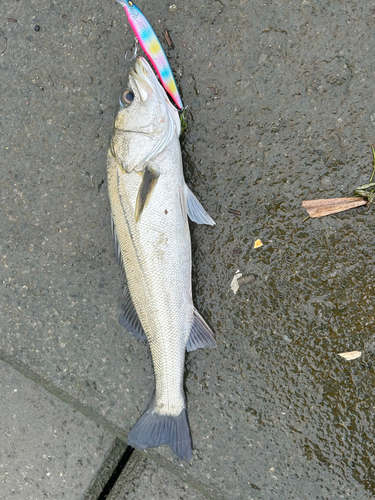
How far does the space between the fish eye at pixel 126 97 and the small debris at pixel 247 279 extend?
4.42 ft

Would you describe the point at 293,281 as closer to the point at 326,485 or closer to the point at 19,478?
the point at 326,485

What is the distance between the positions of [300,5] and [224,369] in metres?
2.45

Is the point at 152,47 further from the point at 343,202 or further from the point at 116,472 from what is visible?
the point at 116,472

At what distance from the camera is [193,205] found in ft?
7.47

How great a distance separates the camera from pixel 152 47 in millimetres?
2244

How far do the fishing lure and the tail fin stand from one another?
6.70ft

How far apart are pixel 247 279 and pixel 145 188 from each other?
0.91m

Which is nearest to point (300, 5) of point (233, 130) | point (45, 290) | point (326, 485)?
point (233, 130)

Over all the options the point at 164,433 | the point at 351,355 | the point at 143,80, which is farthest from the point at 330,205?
the point at 164,433

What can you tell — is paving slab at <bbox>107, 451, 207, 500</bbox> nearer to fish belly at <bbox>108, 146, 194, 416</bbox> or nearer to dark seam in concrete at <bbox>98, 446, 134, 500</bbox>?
dark seam in concrete at <bbox>98, 446, 134, 500</bbox>

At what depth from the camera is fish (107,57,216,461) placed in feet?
6.96

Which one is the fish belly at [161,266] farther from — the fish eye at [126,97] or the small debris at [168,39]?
the small debris at [168,39]

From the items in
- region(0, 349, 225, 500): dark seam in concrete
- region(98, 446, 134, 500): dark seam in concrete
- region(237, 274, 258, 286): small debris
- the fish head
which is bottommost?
region(98, 446, 134, 500): dark seam in concrete

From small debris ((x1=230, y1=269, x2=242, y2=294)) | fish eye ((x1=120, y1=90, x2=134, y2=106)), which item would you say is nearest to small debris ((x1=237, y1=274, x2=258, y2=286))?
small debris ((x1=230, y1=269, x2=242, y2=294))
